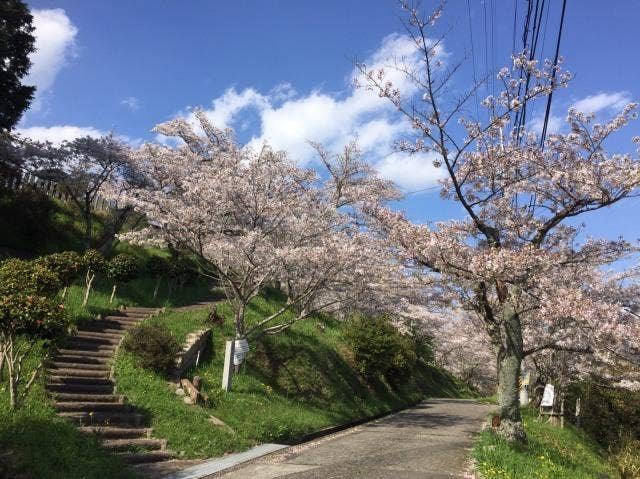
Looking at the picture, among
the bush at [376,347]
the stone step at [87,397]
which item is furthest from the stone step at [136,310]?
the bush at [376,347]

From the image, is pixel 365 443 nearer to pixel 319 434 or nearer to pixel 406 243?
pixel 319 434

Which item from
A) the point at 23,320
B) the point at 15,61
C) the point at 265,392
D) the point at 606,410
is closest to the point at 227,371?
the point at 265,392

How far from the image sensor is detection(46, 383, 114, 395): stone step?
11070 millimetres

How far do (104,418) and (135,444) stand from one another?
1.26 metres

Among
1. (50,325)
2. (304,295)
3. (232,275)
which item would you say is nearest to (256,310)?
(232,275)

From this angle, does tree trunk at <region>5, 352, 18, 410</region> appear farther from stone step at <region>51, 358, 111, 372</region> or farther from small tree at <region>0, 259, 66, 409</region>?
stone step at <region>51, 358, 111, 372</region>

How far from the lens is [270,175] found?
1702 centimetres

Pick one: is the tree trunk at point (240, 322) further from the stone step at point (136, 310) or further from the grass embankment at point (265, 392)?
the stone step at point (136, 310)

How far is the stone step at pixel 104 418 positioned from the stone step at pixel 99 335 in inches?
170

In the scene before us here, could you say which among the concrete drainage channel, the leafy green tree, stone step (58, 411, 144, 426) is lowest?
the concrete drainage channel

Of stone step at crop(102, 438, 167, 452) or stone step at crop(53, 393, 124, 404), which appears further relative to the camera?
stone step at crop(53, 393, 124, 404)

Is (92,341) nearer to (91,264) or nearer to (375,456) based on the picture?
(91,264)

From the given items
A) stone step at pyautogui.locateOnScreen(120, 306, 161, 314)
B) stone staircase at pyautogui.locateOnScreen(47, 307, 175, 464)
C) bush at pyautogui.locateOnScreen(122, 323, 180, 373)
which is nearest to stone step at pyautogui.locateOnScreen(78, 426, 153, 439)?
stone staircase at pyautogui.locateOnScreen(47, 307, 175, 464)

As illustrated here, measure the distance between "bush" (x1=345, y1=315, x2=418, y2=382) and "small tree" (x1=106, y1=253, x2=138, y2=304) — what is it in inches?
418
